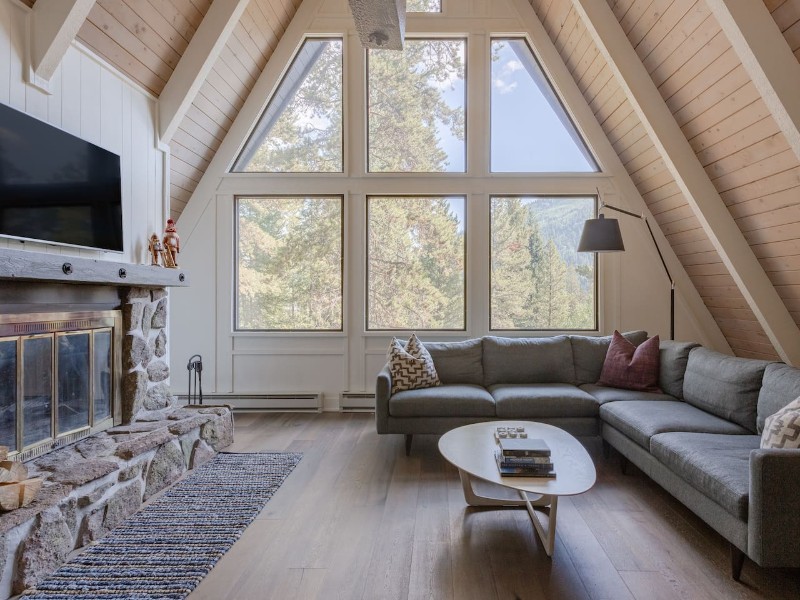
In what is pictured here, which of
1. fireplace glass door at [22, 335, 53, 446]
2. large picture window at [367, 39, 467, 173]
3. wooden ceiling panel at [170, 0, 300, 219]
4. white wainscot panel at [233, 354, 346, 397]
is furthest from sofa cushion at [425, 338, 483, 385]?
wooden ceiling panel at [170, 0, 300, 219]

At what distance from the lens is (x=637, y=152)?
440cm

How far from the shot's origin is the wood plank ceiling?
2922 millimetres

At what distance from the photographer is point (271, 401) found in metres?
4.90

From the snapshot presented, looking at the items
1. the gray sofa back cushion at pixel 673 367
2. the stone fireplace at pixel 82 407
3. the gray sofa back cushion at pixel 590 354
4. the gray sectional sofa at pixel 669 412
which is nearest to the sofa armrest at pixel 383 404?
the gray sectional sofa at pixel 669 412

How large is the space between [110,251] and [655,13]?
3844mm

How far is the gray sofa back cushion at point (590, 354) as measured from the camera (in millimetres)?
4102

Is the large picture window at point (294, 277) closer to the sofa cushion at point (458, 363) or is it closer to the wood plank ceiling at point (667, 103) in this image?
the wood plank ceiling at point (667, 103)

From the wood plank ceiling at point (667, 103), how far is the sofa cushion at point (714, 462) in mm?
1510

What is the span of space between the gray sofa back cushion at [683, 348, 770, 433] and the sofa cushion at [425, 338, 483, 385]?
1515 mm

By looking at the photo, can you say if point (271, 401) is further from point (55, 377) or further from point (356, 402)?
point (55, 377)

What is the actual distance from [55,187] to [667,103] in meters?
4.01

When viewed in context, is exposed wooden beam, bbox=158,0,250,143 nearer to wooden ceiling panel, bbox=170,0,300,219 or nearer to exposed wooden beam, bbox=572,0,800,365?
wooden ceiling panel, bbox=170,0,300,219

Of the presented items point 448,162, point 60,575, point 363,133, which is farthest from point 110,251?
point 448,162

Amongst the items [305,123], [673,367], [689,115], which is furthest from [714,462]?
[305,123]
